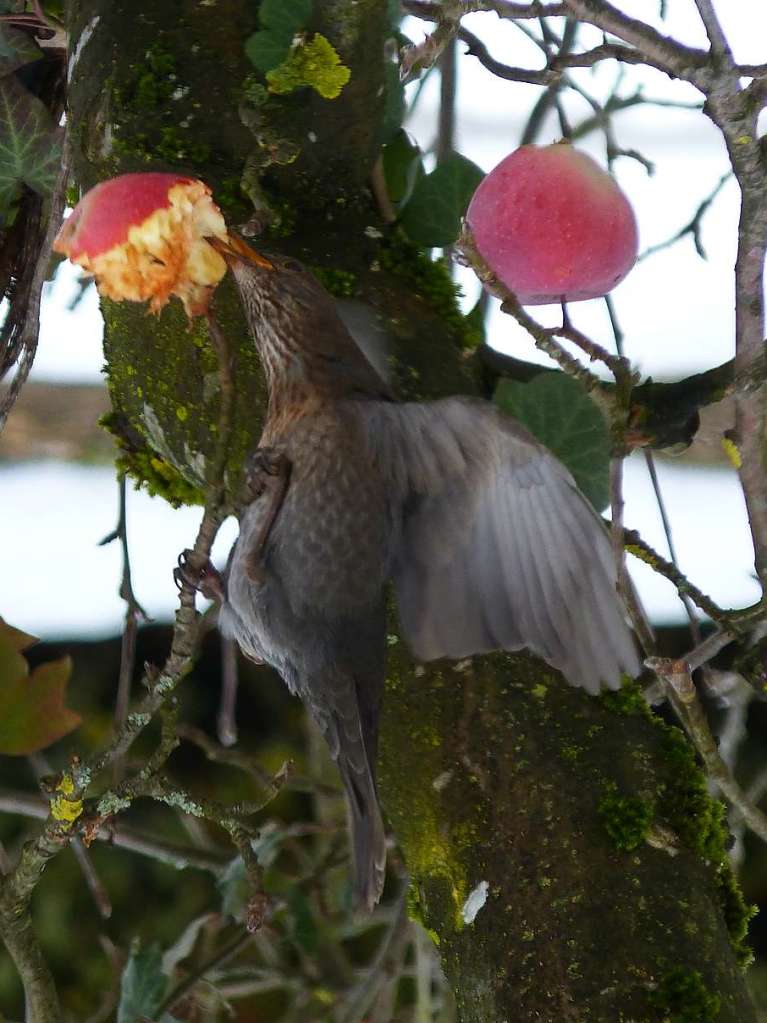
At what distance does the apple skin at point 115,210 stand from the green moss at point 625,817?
0.69 meters

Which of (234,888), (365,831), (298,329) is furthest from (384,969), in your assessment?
(298,329)

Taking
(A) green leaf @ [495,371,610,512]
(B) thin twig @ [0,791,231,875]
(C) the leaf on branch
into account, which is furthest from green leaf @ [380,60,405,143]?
(B) thin twig @ [0,791,231,875]

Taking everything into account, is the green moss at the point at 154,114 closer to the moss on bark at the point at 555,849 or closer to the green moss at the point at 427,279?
the green moss at the point at 427,279

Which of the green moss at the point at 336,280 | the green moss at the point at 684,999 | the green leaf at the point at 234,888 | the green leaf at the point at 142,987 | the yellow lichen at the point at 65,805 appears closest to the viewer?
the green moss at the point at 684,999

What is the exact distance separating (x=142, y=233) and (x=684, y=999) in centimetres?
82

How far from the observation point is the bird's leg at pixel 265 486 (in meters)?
1.33

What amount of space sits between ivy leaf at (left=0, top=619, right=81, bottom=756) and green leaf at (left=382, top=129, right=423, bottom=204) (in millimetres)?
708

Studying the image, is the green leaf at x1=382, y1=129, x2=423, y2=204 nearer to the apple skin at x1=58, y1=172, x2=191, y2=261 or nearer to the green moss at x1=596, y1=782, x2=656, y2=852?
the apple skin at x1=58, y1=172, x2=191, y2=261

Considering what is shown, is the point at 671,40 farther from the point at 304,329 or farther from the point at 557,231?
the point at 304,329

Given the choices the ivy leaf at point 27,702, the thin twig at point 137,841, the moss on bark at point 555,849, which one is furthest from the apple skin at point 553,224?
the thin twig at point 137,841

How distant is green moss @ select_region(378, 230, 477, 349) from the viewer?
1.43m

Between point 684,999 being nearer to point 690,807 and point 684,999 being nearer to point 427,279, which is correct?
point 690,807

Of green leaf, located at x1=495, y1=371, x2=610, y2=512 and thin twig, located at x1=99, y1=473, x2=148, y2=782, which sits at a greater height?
green leaf, located at x1=495, y1=371, x2=610, y2=512

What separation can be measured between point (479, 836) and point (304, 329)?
63cm
